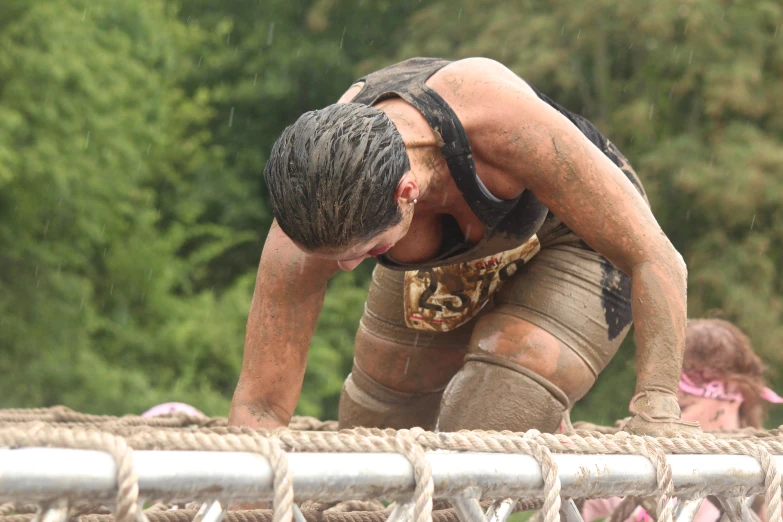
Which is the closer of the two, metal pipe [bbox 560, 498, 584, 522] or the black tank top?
metal pipe [bbox 560, 498, 584, 522]

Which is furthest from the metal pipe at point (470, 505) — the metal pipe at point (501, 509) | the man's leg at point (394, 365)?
the man's leg at point (394, 365)

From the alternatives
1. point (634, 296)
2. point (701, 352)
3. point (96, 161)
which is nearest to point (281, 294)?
point (634, 296)

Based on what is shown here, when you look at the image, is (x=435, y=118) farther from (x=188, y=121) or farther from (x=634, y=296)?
(x=188, y=121)

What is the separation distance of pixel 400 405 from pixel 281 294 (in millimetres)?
650

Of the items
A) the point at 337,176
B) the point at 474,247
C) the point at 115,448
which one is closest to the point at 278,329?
the point at 474,247

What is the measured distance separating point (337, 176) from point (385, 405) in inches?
41.2

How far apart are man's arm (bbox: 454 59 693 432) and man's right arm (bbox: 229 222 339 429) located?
1.31 feet

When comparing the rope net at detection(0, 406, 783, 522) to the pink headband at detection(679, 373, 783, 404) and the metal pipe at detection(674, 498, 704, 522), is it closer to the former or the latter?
the metal pipe at detection(674, 498, 704, 522)

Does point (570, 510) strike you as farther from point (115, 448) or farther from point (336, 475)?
point (115, 448)

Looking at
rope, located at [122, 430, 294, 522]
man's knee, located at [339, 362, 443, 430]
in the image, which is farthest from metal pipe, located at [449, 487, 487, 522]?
man's knee, located at [339, 362, 443, 430]

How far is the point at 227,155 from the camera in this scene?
28.7 ft

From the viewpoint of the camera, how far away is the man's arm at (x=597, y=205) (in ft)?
5.52

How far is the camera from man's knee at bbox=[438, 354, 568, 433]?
1929mm

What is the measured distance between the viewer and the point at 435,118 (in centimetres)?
168
